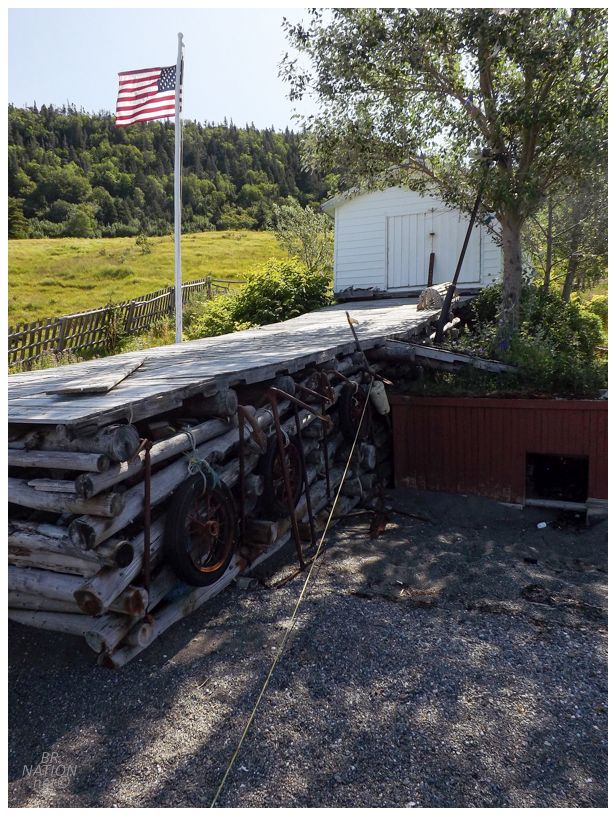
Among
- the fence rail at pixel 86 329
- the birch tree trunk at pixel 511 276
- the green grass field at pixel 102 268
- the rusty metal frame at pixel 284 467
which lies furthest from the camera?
the green grass field at pixel 102 268

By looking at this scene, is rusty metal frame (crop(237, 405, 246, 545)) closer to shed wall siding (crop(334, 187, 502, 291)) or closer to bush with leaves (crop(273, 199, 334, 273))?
shed wall siding (crop(334, 187, 502, 291))

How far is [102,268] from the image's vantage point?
45.3m

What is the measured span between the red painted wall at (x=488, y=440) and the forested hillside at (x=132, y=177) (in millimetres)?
61114

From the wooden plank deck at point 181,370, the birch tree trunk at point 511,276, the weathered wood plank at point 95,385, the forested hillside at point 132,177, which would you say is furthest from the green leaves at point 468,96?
the forested hillside at point 132,177

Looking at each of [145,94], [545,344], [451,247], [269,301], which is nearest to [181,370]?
[545,344]

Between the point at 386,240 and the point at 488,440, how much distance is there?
10.9 meters

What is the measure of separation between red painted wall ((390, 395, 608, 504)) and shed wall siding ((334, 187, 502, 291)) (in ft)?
28.6

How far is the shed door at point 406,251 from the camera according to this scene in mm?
19297

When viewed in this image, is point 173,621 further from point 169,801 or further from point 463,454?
point 463,454

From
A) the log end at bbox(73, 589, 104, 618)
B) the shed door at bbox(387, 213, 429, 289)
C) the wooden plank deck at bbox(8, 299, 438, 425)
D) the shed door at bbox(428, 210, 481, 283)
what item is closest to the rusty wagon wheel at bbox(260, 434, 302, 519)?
the wooden plank deck at bbox(8, 299, 438, 425)

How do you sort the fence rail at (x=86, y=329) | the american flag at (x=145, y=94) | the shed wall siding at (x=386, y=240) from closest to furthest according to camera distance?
the american flag at (x=145, y=94)
the shed wall siding at (x=386, y=240)
the fence rail at (x=86, y=329)

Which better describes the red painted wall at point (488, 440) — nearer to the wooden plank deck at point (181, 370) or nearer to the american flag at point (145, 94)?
the wooden plank deck at point (181, 370)

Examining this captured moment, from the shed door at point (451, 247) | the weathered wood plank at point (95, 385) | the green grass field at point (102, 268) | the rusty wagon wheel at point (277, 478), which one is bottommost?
the rusty wagon wheel at point (277, 478)

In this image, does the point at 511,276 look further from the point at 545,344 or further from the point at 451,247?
the point at 451,247
